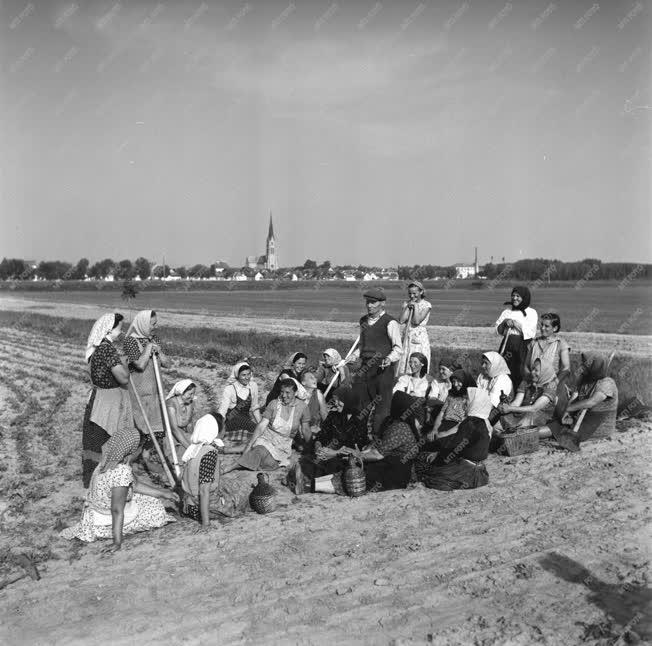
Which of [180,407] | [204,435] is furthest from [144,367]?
[204,435]

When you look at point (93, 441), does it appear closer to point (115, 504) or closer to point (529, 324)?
point (115, 504)

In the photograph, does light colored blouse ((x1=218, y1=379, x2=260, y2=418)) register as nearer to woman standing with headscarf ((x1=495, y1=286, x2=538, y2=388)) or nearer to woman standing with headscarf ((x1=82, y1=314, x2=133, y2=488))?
woman standing with headscarf ((x1=82, y1=314, x2=133, y2=488))

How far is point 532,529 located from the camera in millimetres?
5949

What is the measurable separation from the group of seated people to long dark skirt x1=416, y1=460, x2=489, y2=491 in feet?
0.03

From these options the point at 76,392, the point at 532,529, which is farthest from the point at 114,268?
the point at 532,529

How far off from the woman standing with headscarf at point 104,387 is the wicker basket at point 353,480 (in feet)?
7.23

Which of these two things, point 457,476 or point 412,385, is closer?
point 457,476

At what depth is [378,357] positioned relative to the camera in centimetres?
820

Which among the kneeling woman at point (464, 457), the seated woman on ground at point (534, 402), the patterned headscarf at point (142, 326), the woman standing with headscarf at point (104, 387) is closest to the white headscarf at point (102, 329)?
the woman standing with headscarf at point (104, 387)

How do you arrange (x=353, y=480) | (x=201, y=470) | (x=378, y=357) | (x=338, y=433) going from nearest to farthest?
1. (x=201, y=470)
2. (x=353, y=480)
3. (x=378, y=357)
4. (x=338, y=433)

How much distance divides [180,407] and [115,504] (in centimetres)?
191

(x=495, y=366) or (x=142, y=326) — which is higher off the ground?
(x=142, y=326)

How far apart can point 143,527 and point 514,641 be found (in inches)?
129

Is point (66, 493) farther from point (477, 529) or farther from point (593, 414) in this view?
point (593, 414)
